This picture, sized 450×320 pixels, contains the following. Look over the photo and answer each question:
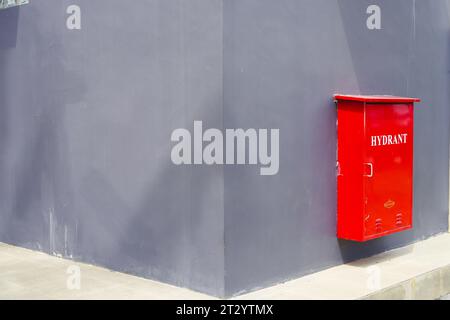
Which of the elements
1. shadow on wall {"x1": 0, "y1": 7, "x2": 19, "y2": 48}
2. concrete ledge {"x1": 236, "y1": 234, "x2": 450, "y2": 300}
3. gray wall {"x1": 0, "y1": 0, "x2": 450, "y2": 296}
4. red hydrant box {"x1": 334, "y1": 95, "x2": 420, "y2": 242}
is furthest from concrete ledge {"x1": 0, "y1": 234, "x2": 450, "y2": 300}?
shadow on wall {"x1": 0, "y1": 7, "x2": 19, "y2": 48}

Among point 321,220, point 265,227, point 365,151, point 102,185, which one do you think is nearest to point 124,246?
point 102,185

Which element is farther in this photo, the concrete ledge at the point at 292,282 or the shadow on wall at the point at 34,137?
the shadow on wall at the point at 34,137

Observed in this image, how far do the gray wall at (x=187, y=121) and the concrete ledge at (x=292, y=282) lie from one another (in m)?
0.14

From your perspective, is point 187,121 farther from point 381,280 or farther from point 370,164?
point 381,280

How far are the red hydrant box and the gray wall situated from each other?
136mm

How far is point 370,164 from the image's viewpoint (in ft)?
19.1

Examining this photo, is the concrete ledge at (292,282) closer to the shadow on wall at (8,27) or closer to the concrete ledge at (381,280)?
the concrete ledge at (381,280)

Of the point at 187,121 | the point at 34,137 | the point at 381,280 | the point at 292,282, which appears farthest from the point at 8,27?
the point at 381,280

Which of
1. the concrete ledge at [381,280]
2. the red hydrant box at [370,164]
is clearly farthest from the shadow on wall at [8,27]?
the concrete ledge at [381,280]

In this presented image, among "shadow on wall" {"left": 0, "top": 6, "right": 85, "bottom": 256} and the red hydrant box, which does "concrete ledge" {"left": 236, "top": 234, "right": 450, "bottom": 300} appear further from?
"shadow on wall" {"left": 0, "top": 6, "right": 85, "bottom": 256}

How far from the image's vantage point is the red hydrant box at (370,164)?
5.81 metres

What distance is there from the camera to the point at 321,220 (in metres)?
5.96

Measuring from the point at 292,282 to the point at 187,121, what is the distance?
1.72 m

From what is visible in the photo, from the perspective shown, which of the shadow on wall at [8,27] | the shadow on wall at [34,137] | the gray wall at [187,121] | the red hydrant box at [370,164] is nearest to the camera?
the gray wall at [187,121]
